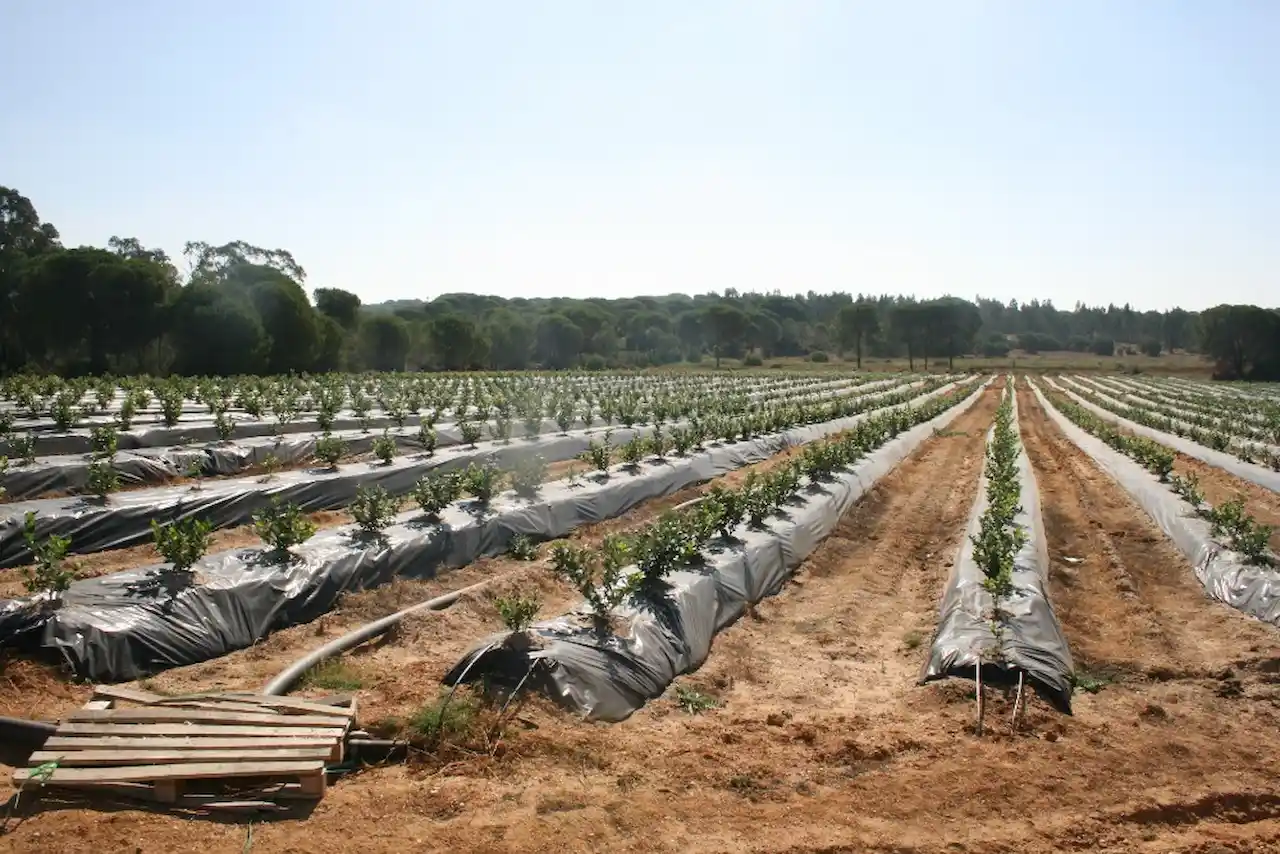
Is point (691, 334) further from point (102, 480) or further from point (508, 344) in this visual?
point (102, 480)

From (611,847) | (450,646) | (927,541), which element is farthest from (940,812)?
(927,541)

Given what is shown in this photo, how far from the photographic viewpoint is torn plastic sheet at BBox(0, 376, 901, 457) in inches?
536

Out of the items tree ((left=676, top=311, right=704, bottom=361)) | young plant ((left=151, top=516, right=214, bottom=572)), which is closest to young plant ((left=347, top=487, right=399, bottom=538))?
young plant ((left=151, top=516, right=214, bottom=572))

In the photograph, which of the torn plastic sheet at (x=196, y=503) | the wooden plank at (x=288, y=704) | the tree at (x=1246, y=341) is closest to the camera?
the wooden plank at (x=288, y=704)

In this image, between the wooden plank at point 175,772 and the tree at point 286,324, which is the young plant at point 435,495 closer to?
the wooden plank at point 175,772

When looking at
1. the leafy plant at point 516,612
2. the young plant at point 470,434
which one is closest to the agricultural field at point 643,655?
the leafy plant at point 516,612

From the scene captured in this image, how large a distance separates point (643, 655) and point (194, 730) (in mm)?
2834

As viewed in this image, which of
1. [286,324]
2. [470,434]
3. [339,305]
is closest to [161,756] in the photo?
[470,434]

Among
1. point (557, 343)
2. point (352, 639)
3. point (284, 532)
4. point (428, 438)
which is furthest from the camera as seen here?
point (557, 343)

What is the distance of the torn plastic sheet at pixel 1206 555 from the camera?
8242mm

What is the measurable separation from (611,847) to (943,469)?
617 inches

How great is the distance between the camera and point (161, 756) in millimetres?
4488

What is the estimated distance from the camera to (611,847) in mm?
4168

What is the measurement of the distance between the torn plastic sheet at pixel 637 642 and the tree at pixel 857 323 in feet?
242
